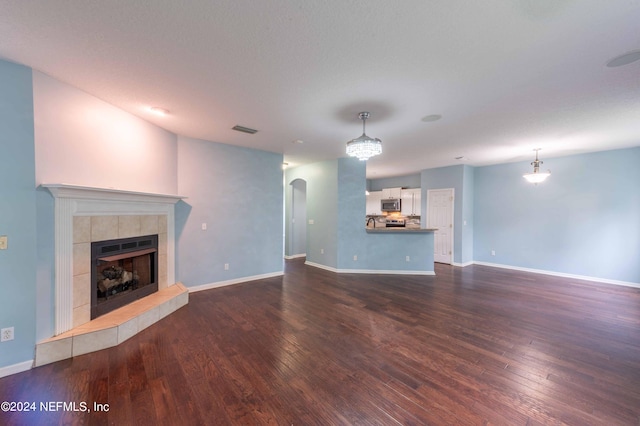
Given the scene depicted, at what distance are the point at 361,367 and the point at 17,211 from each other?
3.37 meters

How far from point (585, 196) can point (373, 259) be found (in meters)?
4.69

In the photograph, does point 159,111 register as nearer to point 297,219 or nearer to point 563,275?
point 297,219

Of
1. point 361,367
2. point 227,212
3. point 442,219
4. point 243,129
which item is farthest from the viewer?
point 442,219

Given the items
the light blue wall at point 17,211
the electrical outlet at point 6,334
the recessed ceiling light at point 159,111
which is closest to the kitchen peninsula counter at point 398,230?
the recessed ceiling light at point 159,111

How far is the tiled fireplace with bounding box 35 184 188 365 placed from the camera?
2455 mm

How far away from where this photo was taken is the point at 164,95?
8.98 ft

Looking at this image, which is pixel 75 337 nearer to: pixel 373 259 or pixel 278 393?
pixel 278 393

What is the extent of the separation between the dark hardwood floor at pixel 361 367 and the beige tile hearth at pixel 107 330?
115 mm

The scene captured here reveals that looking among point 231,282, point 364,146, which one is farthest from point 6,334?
point 364,146

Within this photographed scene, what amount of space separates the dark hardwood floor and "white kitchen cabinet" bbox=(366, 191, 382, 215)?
→ 569 cm

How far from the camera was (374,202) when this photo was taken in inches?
377

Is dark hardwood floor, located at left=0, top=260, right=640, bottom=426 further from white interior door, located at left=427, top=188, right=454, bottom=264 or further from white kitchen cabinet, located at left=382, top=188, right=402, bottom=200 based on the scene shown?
white kitchen cabinet, located at left=382, top=188, right=402, bottom=200

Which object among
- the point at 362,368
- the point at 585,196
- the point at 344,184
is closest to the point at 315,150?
the point at 344,184

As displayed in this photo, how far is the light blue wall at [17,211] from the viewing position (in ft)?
7.02
